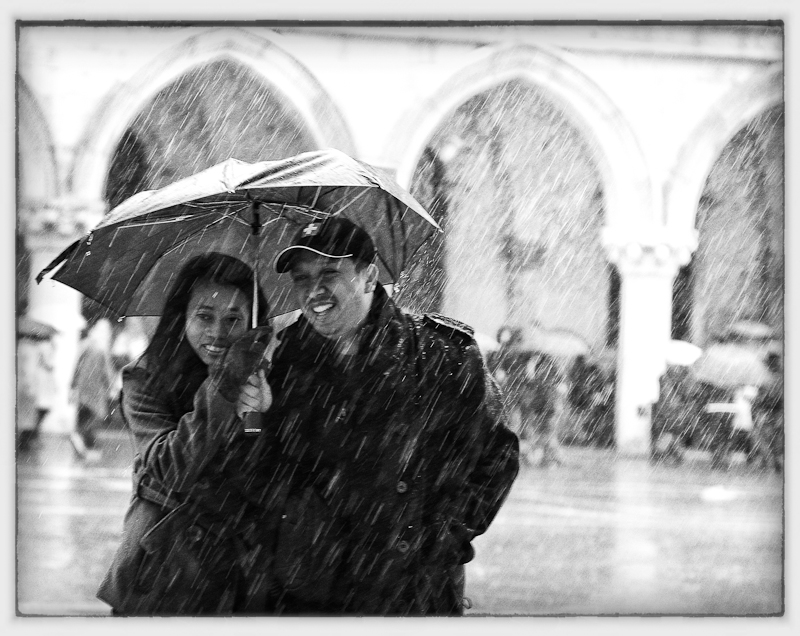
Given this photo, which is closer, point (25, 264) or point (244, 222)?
point (244, 222)

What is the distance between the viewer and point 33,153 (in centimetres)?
525

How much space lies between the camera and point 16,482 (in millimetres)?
5176

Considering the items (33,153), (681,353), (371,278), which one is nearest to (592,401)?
(681,353)

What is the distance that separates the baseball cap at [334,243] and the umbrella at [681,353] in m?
2.48

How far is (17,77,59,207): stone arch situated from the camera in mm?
5223

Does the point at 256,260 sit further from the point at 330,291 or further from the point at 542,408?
the point at 542,408

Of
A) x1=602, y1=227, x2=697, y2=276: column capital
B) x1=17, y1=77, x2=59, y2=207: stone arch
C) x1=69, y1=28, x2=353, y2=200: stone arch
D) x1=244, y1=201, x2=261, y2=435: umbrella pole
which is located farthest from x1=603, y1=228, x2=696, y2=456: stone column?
x1=17, y1=77, x2=59, y2=207: stone arch

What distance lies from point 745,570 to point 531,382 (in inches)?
60.9

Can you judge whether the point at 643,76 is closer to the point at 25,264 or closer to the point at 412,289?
the point at 412,289

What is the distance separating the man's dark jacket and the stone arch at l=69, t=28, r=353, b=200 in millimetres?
1927

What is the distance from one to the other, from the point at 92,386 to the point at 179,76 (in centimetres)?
179

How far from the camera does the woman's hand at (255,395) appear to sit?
3633mm

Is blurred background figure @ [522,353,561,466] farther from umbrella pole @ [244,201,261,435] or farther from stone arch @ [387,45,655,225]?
umbrella pole @ [244,201,261,435]

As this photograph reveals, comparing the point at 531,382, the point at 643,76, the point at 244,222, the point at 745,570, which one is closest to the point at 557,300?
the point at 531,382
